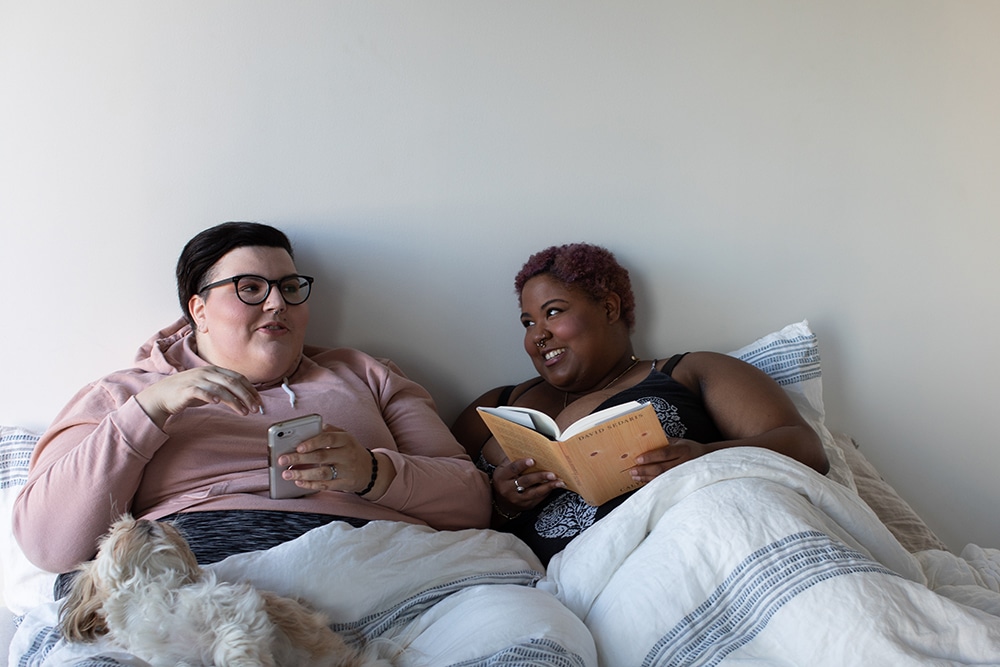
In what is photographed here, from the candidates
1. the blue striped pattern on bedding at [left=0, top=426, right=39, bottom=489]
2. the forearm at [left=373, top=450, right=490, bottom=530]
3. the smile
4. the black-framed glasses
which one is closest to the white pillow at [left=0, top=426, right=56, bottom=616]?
the blue striped pattern on bedding at [left=0, top=426, right=39, bottom=489]

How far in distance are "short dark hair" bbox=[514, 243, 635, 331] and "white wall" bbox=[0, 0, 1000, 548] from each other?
0.09m

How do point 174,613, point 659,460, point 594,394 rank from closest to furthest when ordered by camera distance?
point 174,613 < point 659,460 < point 594,394

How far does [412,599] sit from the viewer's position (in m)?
1.27

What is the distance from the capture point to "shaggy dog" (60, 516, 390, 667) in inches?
36.4

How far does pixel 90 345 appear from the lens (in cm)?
183

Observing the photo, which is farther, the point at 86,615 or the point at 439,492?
the point at 439,492

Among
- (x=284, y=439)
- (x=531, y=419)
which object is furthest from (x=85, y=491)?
(x=531, y=419)

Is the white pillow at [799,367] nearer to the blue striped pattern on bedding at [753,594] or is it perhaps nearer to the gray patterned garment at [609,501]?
the gray patterned garment at [609,501]

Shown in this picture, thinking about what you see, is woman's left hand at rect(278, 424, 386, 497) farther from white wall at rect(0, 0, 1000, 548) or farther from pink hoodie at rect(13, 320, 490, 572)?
white wall at rect(0, 0, 1000, 548)

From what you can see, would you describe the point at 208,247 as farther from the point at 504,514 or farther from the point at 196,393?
the point at 504,514

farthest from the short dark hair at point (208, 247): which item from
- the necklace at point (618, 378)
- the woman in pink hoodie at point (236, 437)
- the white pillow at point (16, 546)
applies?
the necklace at point (618, 378)

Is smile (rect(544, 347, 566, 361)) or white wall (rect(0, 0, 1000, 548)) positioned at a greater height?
white wall (rect(0, 0, 1000, 548))

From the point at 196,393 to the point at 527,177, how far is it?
103cm

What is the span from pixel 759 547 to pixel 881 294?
4.19 feet
